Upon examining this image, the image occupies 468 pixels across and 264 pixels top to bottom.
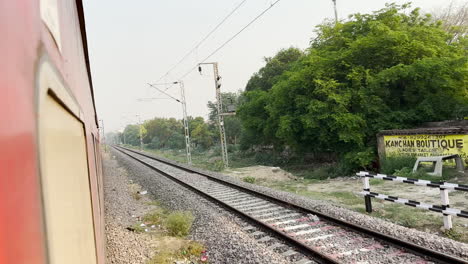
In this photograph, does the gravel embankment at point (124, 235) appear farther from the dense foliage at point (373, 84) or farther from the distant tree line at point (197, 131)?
the distant tree line at point (197, 131)

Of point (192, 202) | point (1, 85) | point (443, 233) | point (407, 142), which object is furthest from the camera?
point (407, 142)

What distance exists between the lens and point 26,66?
76cm

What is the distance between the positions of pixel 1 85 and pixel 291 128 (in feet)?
64.0

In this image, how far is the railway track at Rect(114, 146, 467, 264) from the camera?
5.71 m

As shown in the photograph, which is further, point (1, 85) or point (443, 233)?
point (443, 233)

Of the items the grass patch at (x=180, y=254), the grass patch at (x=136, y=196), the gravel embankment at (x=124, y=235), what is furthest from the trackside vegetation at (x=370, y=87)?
the grass patch at (x=180, y=254)

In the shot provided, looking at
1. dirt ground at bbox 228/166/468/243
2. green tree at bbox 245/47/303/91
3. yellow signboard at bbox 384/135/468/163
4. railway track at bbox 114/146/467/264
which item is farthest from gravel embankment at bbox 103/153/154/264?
green tree at bbox 245/47/303/91

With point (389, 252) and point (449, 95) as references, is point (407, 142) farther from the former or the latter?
point (389, 252)

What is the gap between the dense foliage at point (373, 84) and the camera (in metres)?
15.6

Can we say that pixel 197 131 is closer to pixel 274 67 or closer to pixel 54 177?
pixel 274 67

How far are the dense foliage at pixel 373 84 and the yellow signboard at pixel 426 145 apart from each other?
4.26 feet

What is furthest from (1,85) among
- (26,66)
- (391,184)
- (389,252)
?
(391,184)

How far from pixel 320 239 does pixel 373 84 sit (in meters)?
11.8

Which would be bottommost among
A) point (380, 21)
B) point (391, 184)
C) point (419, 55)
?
point (391, 184)
